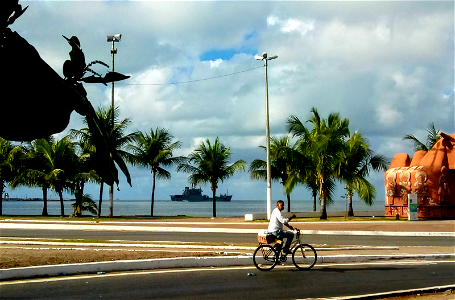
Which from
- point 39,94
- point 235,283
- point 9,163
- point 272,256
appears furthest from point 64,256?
point 9,163

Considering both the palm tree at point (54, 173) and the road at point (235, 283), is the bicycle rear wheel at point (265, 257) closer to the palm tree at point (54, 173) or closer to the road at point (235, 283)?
the road at point (235, 283)

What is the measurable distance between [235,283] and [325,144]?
→ 2209cm

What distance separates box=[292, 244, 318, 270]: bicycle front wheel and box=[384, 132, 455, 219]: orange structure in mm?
20607

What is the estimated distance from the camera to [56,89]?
1.72m

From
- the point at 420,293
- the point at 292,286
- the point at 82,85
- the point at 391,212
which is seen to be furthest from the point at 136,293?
the point at 391,212

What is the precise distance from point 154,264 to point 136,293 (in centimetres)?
307

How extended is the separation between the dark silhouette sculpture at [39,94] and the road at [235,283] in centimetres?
756

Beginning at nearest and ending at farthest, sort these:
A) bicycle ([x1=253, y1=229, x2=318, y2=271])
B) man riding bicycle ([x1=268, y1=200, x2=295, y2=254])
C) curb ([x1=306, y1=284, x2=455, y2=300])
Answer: curb ([x1=306, y1=284, x2=455, y2=300]), bicycle ([x1=253, y1=229, x2=318, y2=271]), man riding bicycle ([x1=268, y1=200, x2=295, y2=254])

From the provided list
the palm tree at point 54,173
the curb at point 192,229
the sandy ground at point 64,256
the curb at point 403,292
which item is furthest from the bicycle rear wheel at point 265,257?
the palm tree at point 54,173

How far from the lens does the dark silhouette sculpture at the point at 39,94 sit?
5.45 ft

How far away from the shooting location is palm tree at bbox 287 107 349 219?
31.7 meters

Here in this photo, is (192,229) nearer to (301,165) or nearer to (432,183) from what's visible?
(301,165)

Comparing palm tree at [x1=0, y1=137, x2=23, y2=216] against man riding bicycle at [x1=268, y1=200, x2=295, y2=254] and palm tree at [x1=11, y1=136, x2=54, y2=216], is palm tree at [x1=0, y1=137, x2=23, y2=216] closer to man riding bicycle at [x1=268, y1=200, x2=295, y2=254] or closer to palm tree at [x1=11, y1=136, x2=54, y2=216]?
palm tree at [x1=11, y1=136, x2=54, y2=216]

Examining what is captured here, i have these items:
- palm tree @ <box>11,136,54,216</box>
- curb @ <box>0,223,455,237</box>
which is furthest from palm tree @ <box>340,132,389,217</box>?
palm tree @ <box>11,136,54,216</box>
